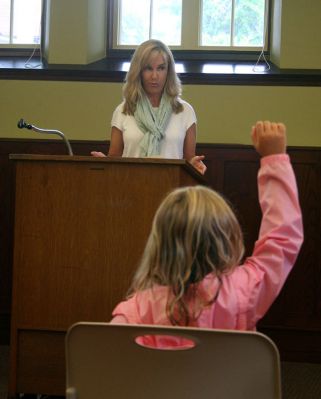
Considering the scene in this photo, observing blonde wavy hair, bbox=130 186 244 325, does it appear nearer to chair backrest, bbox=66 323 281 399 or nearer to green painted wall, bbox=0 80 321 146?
chair backrest, bbox=66 323 281 399

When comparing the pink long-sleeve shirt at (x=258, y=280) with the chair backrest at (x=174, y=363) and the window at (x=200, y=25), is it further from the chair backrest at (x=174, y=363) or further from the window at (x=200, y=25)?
the window at (x=200, y=25)

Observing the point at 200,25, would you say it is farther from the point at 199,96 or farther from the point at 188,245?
the point at 188,245

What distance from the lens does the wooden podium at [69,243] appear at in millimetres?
2754

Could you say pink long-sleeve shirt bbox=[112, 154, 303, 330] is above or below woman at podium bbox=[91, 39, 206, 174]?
below

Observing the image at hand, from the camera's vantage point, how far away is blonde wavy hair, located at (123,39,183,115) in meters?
3.54

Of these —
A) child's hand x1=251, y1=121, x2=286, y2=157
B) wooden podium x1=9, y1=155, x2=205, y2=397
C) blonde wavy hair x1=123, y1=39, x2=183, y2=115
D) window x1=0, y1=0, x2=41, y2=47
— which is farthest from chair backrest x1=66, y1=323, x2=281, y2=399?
window x1=0, y1=0, x2=41, y2=47

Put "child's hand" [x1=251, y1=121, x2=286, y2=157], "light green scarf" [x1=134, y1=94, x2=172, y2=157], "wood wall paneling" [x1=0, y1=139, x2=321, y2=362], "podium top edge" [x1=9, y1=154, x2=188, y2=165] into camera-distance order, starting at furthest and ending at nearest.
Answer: "wood wall paneling" [x1=0, y1=139, x2=321, y2=362] < "light green scarf" [x1=134, y1=94, x2=172, y2=157] < "podium top edge" [x1=9, y1=154, x2=188, y2=165] < "child's hand" [x1=251, y1=121, x2=286, y2=157]

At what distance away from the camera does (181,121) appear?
143 inches

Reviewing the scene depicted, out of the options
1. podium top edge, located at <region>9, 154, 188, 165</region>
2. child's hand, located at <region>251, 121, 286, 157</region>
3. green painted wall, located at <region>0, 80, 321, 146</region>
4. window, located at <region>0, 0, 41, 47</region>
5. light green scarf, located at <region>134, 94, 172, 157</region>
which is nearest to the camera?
child's hand, located at <region>251, 121, 286, 157</region>

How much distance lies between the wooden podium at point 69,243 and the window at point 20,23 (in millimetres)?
2933

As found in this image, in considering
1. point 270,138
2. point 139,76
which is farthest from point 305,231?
point 270,138

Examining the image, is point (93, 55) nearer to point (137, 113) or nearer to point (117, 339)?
point (137, 113)

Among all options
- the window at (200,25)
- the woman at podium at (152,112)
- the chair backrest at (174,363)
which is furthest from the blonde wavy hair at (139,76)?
the chair backrest at (174,363)

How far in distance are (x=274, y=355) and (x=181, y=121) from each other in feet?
7.93
